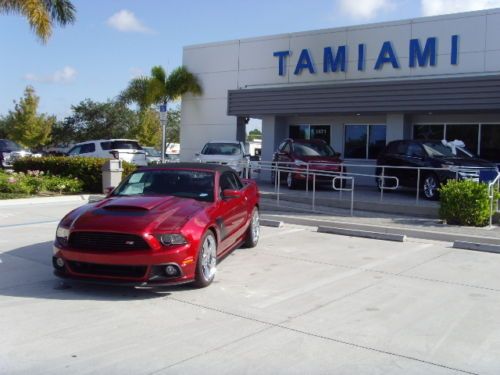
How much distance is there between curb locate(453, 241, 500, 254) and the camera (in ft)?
31.3

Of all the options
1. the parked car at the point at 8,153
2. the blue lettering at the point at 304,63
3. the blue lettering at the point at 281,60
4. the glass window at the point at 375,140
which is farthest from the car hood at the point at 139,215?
the parked car at the point at 8,153

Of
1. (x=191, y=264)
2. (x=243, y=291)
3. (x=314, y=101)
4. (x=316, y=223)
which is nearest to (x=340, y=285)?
(x=243, y=291)

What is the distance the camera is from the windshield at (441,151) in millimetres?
15172

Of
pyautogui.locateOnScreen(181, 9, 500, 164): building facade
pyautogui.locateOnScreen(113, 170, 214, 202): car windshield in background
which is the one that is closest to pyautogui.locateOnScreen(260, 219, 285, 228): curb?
pyautogui.locateOnScreen(113, 170, 214, 202): car windshield in background

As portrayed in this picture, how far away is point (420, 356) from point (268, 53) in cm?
1960

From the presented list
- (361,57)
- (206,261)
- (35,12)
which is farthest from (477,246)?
(35,12)

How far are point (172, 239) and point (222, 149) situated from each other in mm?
14824

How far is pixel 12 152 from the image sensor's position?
27.9 meters

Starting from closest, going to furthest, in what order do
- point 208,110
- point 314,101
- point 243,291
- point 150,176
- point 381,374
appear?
point 381,374 → point 243,291 → point 150,176 → point 314,101 → point 208,110

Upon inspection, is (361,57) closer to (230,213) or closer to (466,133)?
(466,133)

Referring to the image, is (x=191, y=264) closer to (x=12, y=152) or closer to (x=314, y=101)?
(x=314, y=101)

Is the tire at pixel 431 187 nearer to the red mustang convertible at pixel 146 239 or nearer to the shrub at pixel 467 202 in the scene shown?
the shrub at pixel 467 202

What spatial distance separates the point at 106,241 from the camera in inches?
243

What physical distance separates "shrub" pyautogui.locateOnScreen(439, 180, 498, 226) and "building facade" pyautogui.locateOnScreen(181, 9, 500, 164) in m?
6.15
